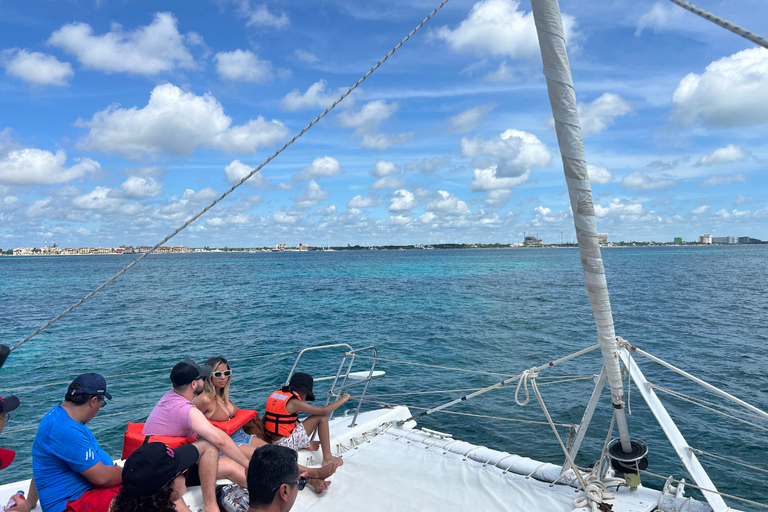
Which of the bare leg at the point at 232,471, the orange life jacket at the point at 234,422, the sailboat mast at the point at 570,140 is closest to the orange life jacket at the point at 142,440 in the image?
the bare leg at the point at 232,471

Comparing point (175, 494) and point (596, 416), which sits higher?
point (175, 494)

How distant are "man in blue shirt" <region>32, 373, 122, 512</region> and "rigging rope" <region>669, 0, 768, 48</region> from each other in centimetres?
478

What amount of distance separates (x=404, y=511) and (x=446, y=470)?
99 centimetres

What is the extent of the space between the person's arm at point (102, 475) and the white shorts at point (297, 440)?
1.95 meters

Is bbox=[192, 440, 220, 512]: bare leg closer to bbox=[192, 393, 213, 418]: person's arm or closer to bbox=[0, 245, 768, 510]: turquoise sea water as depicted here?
bbox=[192, 393, 213, 418]: person's arm

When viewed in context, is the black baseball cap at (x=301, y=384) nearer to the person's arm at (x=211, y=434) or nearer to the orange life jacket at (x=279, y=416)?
the orange life jacket at (x=279, y=416)

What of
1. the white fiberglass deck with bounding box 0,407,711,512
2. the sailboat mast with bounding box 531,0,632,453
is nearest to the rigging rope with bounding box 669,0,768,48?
the sailboat mast with bounding box 531,0,632,453

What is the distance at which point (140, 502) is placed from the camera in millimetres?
2551

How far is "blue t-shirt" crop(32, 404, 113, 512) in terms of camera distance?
3545 millimetres

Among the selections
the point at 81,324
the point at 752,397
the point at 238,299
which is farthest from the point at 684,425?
the point at 238,299

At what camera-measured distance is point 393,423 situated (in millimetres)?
6965

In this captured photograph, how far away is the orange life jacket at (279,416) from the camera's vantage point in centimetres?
538

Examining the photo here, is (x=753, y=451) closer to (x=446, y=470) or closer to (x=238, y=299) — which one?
(x=446, y=470)

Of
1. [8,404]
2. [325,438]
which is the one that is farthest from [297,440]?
[8,404]
